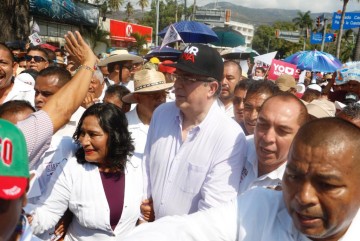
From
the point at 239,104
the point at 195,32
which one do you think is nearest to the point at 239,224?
the point at 239,104

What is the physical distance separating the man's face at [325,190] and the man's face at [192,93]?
118 cm

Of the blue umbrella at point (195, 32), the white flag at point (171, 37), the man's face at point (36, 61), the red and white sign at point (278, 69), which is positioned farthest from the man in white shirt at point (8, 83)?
the blue umbrella at point (195, 32)

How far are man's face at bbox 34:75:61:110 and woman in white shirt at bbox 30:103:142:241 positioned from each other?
2.18 feet

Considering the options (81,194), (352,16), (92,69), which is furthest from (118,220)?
(352,16)

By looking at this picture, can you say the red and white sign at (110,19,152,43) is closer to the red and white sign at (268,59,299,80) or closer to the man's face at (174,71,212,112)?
the red and white sign at (268,59,299,80)

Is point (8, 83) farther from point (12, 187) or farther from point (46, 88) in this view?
point (12, 187)

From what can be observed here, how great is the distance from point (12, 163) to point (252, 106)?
2.49m

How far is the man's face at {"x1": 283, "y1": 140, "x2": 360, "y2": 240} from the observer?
1.38 metres

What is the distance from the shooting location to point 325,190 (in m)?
1.39

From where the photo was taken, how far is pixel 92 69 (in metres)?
2.13

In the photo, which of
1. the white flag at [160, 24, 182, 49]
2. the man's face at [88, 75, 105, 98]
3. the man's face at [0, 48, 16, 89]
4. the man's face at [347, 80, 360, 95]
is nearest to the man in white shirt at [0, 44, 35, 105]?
the man's face at [0, 48, 16, 89]

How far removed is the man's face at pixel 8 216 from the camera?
39.9 inches

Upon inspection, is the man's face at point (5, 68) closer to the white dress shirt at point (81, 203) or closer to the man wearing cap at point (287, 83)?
the white dress shirt at point (81, 203)

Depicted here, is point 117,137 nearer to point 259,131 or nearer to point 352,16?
point 259,131
